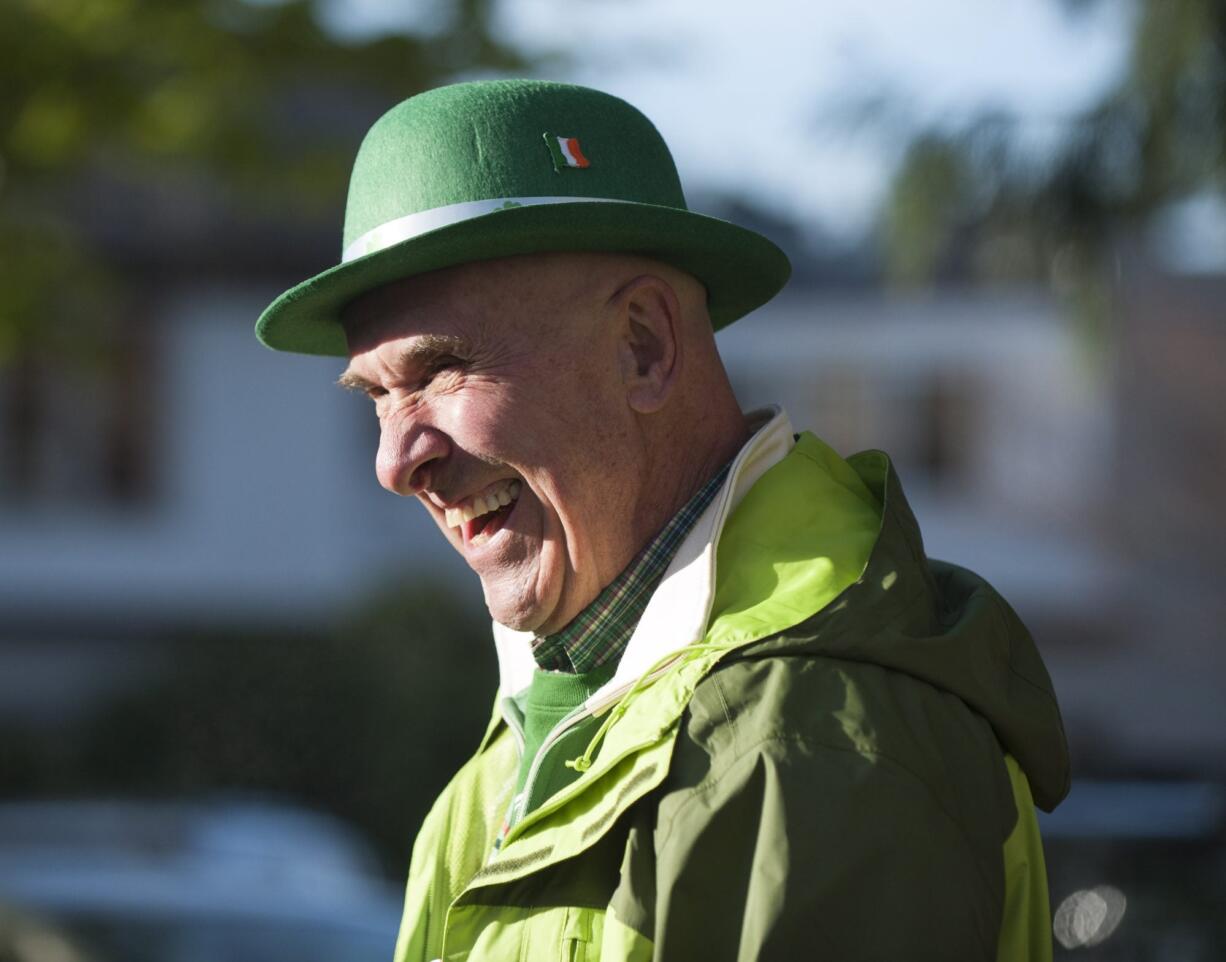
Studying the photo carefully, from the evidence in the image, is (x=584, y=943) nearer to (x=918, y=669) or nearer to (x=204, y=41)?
(x=918, y=669)

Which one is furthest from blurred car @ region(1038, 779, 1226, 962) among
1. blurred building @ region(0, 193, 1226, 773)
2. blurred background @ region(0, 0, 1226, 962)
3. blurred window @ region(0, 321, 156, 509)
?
blurred window @ region(0, 321, 156, 509)

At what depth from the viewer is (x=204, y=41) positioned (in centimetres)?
892

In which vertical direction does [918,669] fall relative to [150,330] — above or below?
above

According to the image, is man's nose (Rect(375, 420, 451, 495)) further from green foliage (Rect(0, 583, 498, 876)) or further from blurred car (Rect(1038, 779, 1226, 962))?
green foliage (Rect(0, 583, 498, 876))

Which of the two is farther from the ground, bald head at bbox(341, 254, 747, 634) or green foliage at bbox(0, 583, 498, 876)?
bald head at bbox(341, 254, 747, 634)

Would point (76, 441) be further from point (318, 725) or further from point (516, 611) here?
point (516, 611)

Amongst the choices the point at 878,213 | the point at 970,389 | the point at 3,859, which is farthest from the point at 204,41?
the point at 970,389

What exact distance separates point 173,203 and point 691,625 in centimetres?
1640

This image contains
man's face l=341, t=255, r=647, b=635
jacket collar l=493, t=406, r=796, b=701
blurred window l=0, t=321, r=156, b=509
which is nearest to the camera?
jacket collar l=493, t=406, r=796, b=701

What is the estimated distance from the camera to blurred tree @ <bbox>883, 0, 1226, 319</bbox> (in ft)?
19.5

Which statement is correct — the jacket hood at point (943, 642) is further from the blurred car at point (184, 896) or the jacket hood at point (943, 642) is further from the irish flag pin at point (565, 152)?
the blurred car at point (184, 896)

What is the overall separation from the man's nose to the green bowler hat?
0.20 meters

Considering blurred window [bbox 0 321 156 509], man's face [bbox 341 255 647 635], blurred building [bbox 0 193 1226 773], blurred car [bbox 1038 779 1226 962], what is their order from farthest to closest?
blurred window [bbox 0 321 156 509], blurred building [bbox 0 193 1226 773], blurred car [bbox 1038 779 1226 962], man's face [bbox 341 255 647 635]

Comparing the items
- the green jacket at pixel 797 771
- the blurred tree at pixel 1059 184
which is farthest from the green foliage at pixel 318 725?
the green jacket at pixel 797 771
